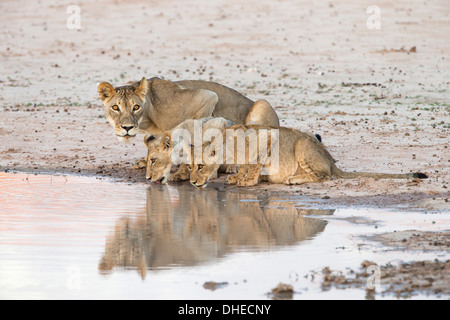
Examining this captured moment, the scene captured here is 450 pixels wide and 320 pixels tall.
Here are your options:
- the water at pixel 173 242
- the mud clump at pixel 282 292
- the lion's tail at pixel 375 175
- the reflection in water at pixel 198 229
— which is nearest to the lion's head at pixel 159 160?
the water at pixel 173 242

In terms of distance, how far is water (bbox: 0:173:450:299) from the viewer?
608 centimetres

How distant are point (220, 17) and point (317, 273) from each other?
16128 millimetres

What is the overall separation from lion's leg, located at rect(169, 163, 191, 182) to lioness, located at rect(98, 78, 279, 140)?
0.51m

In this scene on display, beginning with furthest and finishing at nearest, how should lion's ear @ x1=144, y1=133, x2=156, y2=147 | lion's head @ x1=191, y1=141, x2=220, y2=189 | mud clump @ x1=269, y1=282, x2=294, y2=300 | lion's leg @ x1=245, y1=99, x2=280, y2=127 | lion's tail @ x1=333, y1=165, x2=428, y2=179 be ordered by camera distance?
lion's leg @ x1=245, y1=99, x2=280, y2=127 → lion's ear @ x1=144, y1=133, x2=156, y2=147 → lion's head @ x1=191, y1=141, x2=220, y2=189 → lion's tail @ x1=333, y1=165, x2=428, y2=179 → mud clump @ x1=269, y1=282, x2=294, y2=300

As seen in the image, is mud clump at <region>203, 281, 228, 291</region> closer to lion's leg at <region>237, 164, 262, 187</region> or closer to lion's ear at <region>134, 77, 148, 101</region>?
lion's leg at <region>237, 164, 262, 187</region>

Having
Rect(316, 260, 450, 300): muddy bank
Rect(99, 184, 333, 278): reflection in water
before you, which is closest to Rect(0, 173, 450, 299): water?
Rect(99, 184, 333, 278): reflection in water

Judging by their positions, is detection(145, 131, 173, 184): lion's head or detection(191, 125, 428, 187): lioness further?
detection(145, 131, 173, 184): lion's head

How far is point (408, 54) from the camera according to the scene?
743 inches

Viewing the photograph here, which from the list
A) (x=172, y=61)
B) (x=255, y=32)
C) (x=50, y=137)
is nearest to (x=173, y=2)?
(x=255, y=32)

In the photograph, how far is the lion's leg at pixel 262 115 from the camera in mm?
11328

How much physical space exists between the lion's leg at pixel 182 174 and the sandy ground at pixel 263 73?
0.43 metres

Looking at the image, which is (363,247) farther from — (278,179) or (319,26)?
(319,26)

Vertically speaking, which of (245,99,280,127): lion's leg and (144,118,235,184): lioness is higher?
(245,99,280,127): lion's leg
